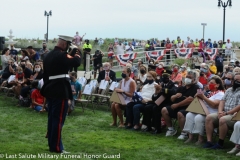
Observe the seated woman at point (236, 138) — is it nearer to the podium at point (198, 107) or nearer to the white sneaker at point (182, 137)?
the podium at point (198, 107)

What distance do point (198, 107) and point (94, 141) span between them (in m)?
2.02

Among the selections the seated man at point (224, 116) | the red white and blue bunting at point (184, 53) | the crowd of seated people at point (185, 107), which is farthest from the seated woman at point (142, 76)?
the red white and blue bunting at point (184, 53)

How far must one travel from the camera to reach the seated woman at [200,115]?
9.58 metres

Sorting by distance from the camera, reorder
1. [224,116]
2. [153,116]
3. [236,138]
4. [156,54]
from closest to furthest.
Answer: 1. [236,138]
2. [224,116]
3. [153,116]
4. [156,54]

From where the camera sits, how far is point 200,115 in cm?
962

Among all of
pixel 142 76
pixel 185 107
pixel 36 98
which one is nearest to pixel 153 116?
pixel 185 107

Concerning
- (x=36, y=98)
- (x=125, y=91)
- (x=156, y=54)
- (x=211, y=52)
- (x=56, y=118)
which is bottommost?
(x=36, y=98)

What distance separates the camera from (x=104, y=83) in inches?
601

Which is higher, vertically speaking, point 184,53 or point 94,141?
point 184,53

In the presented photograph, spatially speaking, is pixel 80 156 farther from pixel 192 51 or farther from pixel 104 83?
pixel 192 51

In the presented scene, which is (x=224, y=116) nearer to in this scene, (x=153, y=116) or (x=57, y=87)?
(x=153, y=116)

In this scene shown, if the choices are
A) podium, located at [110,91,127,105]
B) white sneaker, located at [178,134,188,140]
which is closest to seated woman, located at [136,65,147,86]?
podium, located at [110,91,127,105]

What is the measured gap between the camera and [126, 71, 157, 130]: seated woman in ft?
37.2

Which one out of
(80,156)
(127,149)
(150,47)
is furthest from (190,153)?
(150,47)
